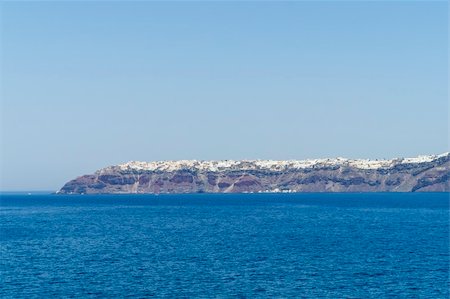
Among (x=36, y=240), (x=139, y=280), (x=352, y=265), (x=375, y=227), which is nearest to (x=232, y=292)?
(x=139, y=280)

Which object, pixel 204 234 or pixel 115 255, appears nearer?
pixel 115 255

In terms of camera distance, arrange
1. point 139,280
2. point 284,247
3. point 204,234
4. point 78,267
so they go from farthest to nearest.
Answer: point 204,234, point 284,247, point 78,267, point 139,280

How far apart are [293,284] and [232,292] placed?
689 cm

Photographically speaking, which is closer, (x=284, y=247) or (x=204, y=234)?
(x=284, y=247)

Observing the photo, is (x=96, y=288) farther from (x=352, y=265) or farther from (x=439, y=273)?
(x=439, y=273)

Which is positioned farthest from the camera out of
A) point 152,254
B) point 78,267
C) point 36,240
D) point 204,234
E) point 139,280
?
point 204,234

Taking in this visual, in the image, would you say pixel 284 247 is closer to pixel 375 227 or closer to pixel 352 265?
pixel 352 265

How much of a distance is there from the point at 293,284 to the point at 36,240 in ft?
174

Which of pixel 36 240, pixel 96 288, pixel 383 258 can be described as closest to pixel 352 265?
pixel 383 258

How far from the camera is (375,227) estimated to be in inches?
5017

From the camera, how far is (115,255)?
83.8 metres

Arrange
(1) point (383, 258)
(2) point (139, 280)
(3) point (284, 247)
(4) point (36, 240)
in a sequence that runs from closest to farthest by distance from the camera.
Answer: (2) point (139, 280), (1) point (383, 258), (3) point (284, 247), (4) point (36, 240)

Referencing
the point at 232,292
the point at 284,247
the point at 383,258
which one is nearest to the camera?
the point at 232,292

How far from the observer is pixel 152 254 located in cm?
8531
